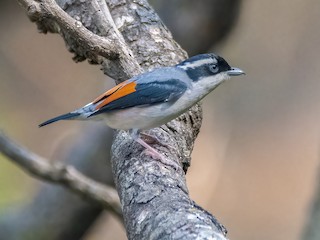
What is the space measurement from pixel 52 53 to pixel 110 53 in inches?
234

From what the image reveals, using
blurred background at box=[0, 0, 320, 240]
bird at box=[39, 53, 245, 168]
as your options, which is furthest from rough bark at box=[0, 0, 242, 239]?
blurred background at box=[0, 0, 320, 240]

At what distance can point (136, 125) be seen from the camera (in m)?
3.20

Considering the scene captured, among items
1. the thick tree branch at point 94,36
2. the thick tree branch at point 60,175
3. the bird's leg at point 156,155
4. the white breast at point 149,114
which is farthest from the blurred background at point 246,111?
the bird's leg at point 156,155

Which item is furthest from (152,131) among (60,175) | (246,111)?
(246,111)

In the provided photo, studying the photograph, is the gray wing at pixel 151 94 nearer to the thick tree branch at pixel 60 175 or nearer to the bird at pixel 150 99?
the bird at pixel 150 99

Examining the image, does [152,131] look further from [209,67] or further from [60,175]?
[60,175]

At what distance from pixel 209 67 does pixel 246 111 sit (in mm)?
5696

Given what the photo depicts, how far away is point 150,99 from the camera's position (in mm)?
3275

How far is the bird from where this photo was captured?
10.5ft

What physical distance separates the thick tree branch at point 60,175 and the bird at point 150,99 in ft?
4.73

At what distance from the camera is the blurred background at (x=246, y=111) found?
8406 millimetres

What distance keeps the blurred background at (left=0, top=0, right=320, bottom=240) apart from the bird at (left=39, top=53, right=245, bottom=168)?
4.82 m

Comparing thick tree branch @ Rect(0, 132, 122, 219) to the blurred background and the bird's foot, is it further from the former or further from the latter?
the blurred background

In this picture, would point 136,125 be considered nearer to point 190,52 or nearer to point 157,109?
point 157,109
